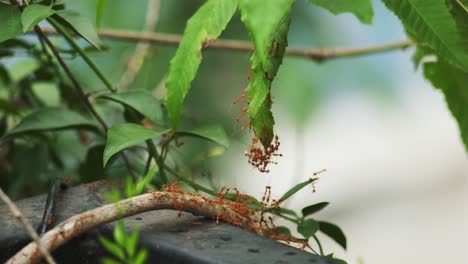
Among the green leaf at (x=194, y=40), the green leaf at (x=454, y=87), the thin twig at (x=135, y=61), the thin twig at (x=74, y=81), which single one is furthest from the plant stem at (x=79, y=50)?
the thin twig at (x=135, y=61)

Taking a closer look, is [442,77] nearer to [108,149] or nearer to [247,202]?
[247,202]

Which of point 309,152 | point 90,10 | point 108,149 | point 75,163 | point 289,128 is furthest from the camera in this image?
point 309,152

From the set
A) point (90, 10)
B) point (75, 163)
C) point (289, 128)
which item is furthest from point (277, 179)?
point (75, 163)

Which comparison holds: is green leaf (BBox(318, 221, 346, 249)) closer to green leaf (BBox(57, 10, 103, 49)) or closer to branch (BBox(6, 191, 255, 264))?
branch (BBox(6, 191, 255, 264))

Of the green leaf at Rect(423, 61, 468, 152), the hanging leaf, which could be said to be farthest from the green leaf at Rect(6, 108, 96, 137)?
the green leaf at Rect(423, 61, 468, 152)

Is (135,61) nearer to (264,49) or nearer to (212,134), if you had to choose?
(212,134)

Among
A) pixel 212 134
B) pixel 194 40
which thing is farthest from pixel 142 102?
pixel 194 40
